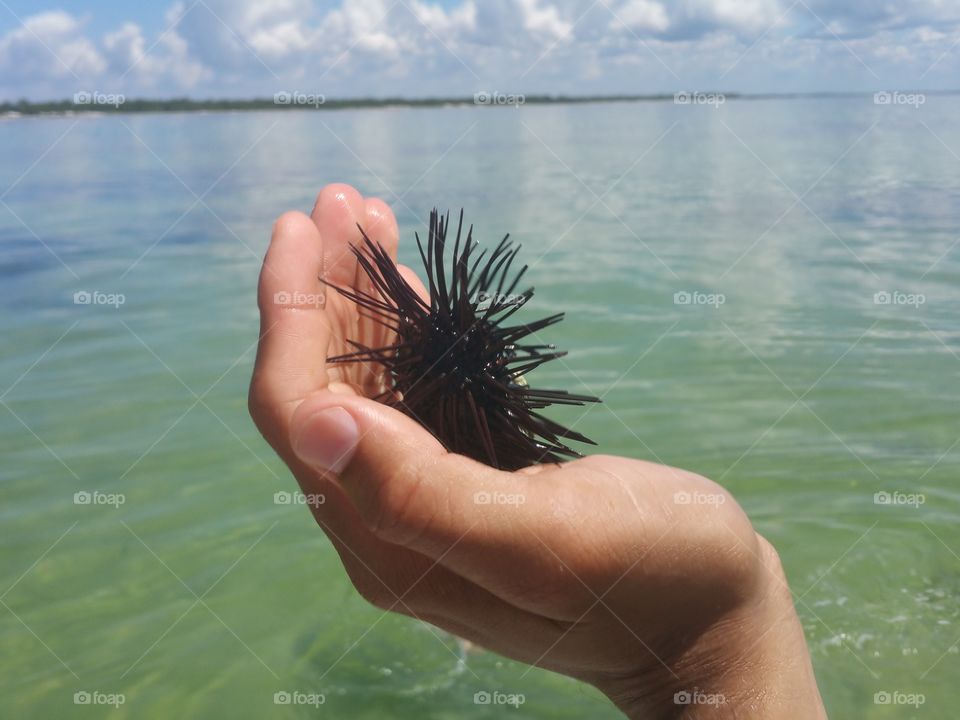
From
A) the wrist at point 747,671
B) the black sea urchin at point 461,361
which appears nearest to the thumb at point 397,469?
the black sea urchin at point 461,361

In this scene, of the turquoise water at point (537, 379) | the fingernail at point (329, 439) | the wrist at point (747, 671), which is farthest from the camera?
the turquoise water at point (537, 379)

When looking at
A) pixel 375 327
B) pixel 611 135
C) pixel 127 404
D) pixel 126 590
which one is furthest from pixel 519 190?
pixel 611 135

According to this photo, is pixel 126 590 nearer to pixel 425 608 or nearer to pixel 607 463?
pixel 425 608

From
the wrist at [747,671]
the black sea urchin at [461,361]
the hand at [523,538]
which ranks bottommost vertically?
the wrist at [747,671]

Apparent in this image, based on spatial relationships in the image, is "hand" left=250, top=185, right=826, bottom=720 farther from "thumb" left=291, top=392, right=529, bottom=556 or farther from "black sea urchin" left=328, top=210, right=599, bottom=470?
"black sea urchin" left=328, top=210, right=599, bottom=470

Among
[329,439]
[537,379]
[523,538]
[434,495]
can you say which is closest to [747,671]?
[523,538]

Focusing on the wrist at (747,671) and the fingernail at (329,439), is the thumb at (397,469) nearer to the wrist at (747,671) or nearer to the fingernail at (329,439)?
the fingernail at (329,439)

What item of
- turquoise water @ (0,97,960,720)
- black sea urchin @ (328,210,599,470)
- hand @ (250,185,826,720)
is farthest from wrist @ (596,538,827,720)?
turquoise water @ (0,97,960,720)

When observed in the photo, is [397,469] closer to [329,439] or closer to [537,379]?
[329,439]
